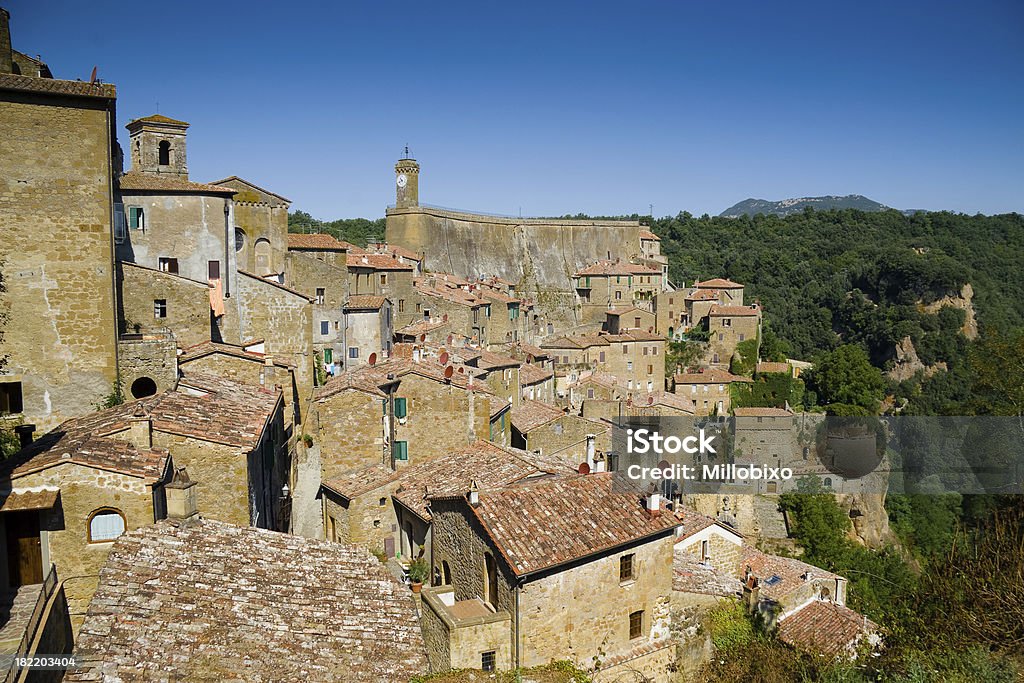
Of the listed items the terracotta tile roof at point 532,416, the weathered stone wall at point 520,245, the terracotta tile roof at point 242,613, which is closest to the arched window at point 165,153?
the terracotta tile roof at point 532,416

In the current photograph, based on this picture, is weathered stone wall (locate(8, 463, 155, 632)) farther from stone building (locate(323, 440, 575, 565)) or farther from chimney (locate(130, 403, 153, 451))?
stone building (locate(323, 440, 575, 565))

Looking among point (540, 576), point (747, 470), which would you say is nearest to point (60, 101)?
point (540, 576)

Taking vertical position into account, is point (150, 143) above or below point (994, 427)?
above

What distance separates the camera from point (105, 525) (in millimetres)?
11266

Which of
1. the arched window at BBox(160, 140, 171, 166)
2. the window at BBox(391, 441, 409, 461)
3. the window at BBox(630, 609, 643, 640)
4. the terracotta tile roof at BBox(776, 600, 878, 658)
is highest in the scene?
the arched window at BBox(160, 140, 171, 166)

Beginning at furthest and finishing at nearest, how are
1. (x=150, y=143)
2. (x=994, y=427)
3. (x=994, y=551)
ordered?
(x=150, y=143), (x=994, y=427), (x=994, y=551)

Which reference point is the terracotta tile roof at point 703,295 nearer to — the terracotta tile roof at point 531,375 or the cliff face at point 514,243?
the cliff face at point 514,243

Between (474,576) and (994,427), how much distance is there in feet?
63.1

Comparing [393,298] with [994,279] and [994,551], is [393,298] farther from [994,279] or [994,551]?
[994,279]

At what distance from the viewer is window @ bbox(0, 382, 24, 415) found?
16.4 metres

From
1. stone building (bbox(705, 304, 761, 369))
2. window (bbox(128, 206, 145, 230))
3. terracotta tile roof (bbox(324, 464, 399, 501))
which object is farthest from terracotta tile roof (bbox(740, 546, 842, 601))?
stone building (bbox(705, 304, 761, 369))

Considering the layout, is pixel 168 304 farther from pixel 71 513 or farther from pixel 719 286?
pixel 719 286

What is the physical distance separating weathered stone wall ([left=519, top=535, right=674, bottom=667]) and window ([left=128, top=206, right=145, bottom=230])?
17573 mm

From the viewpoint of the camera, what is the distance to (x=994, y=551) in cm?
1319
